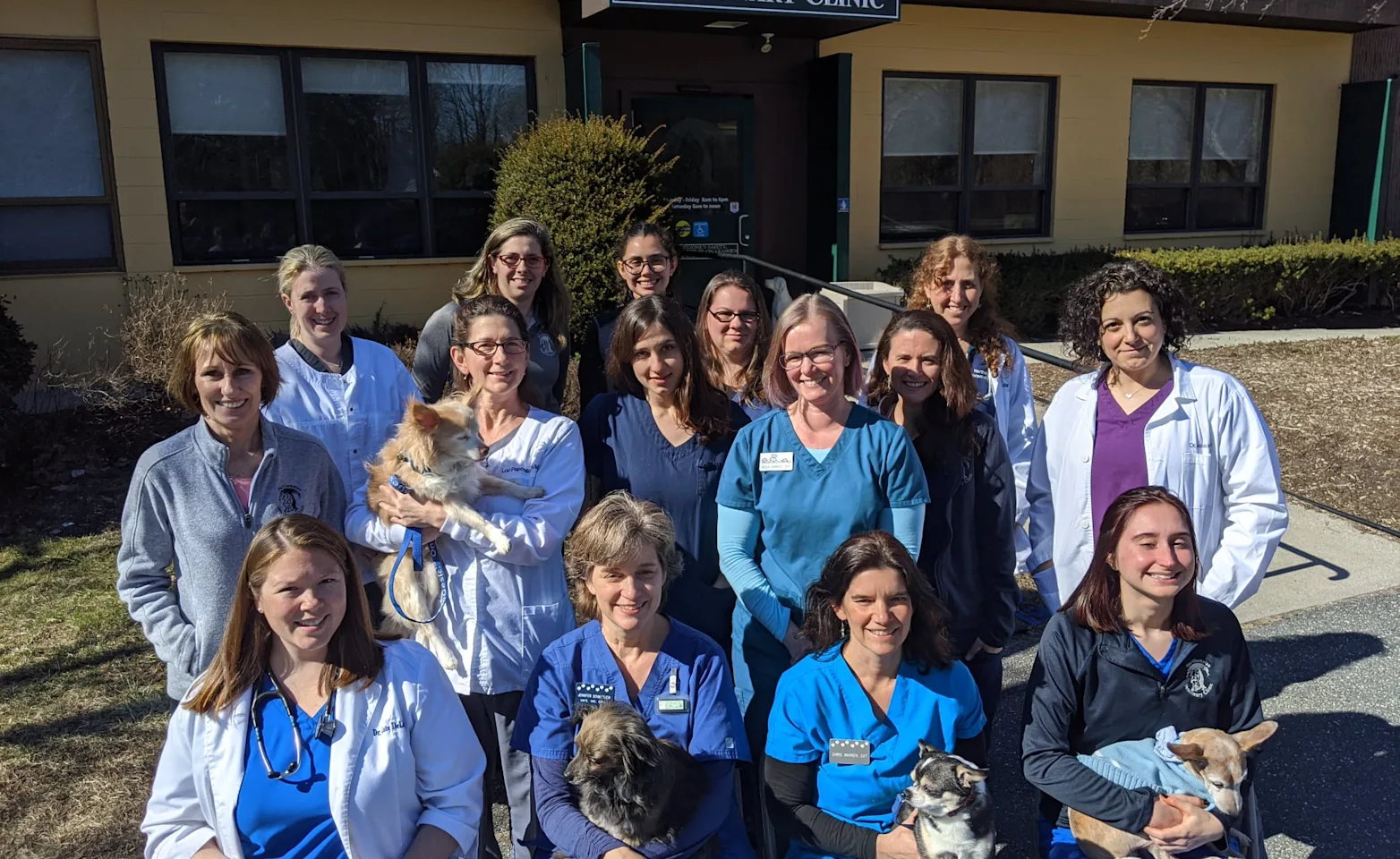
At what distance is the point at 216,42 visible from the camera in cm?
952

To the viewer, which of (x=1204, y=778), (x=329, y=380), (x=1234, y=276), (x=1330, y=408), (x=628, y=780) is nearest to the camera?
(x=628, y=780)

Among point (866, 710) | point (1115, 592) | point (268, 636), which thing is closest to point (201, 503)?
point (268, 636)

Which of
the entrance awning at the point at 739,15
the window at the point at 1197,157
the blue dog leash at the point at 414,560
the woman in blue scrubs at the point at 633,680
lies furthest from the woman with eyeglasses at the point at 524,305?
the window at the point at 1197,157

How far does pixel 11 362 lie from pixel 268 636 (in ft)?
20.2

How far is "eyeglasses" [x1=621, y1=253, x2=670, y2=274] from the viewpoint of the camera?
472cm

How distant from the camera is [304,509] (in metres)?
2.98

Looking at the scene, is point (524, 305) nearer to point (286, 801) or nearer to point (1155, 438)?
point (286, 801)

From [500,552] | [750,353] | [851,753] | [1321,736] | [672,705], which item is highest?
[750,353]

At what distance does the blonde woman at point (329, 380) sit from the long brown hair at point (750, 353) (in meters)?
1.22

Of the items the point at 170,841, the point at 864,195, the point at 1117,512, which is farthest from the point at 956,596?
the point at 864,195

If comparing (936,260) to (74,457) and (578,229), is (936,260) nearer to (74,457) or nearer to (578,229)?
(578,229)

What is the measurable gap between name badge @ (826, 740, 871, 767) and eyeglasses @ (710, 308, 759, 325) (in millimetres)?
1812

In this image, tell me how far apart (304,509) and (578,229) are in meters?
5.91

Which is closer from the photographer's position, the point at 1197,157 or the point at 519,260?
the point at 519,260
